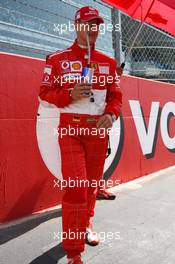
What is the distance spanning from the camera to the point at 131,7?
151 inches

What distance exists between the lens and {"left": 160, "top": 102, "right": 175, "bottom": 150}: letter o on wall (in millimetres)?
6250

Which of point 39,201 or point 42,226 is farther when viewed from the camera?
point 39,201

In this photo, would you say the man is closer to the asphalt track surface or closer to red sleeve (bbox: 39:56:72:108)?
red sleeve (bbox: 39:56:72:108)

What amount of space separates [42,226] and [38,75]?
1319 mm

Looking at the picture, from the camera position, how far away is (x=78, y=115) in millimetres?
2732

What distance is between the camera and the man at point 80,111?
2561 millimetres

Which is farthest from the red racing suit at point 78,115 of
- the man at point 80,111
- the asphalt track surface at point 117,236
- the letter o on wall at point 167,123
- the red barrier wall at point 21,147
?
the letter o on wall at point 167,123

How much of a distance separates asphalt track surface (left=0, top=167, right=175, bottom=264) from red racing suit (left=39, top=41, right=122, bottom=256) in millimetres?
319

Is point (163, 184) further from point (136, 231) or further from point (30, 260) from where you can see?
point (30, 260)

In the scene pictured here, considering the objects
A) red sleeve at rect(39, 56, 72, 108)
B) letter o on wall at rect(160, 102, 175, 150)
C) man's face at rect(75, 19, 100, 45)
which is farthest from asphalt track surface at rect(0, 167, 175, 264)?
letter o on wall at rect(160, 102, 175, 150)

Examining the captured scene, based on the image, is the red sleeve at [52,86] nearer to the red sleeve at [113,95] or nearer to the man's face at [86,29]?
the man's face at [86,29]

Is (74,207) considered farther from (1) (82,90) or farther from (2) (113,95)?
(2) (113,95)

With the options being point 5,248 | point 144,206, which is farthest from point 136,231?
point 5,248

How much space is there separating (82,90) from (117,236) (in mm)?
1261
